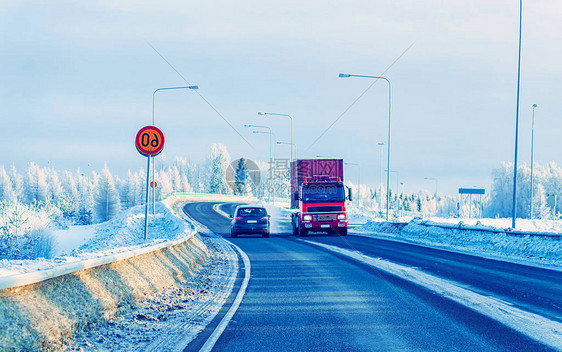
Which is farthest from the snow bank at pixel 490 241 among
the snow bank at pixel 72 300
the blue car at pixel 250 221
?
the snow bank at pixel 72 300

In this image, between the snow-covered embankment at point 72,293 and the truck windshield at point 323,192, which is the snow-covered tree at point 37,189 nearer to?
the truck windshield at point 323,192

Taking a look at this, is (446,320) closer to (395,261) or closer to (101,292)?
(101,292)

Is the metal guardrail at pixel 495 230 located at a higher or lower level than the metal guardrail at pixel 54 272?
lower

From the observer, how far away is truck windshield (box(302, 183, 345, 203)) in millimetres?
30672

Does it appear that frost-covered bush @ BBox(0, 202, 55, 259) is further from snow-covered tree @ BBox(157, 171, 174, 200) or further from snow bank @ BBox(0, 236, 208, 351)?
snow-covered tree @ BBox(157, 171, 174, 200)

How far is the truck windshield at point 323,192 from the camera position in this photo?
101 feet

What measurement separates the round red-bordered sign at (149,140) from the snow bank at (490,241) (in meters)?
11.7

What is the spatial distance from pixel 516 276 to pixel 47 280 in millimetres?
11077

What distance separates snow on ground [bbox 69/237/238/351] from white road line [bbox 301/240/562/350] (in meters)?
4.18

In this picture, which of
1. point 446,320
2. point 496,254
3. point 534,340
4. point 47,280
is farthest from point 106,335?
point 496,254

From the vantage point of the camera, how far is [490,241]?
23.5 metres

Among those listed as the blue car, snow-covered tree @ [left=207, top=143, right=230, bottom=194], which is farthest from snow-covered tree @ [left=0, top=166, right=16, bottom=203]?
the blue car

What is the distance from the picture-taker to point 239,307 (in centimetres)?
937

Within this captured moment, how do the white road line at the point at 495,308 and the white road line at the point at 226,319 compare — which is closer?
the white road line at the point at 226,319
